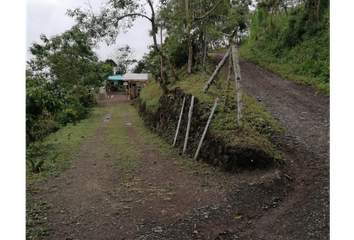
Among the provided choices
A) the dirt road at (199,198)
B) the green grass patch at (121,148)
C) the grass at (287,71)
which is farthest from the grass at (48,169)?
the grass at (287,71)

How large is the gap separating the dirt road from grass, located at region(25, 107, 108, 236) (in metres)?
0.21

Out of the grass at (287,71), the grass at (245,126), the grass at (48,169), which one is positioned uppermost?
the grass at (287,71)

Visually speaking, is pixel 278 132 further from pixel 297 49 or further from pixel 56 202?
pixel 297 49

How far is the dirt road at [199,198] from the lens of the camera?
172 inches

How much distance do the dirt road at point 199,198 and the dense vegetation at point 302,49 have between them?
5.20 meters

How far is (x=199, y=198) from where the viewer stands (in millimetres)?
5555

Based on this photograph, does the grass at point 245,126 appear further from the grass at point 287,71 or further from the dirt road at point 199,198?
the grass at point 287,71

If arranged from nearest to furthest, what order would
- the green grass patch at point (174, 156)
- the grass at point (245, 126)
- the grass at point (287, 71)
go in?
1. the grass at point (245, 126)
2. the green grass patch at point (174, 156)
3. the grass at point (287, 71)

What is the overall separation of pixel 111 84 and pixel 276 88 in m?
34.4

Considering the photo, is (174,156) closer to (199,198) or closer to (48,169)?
(199,198)

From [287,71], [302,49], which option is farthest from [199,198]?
[302,49]

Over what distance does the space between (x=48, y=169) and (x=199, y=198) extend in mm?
4894

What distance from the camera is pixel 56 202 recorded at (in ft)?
18.1
